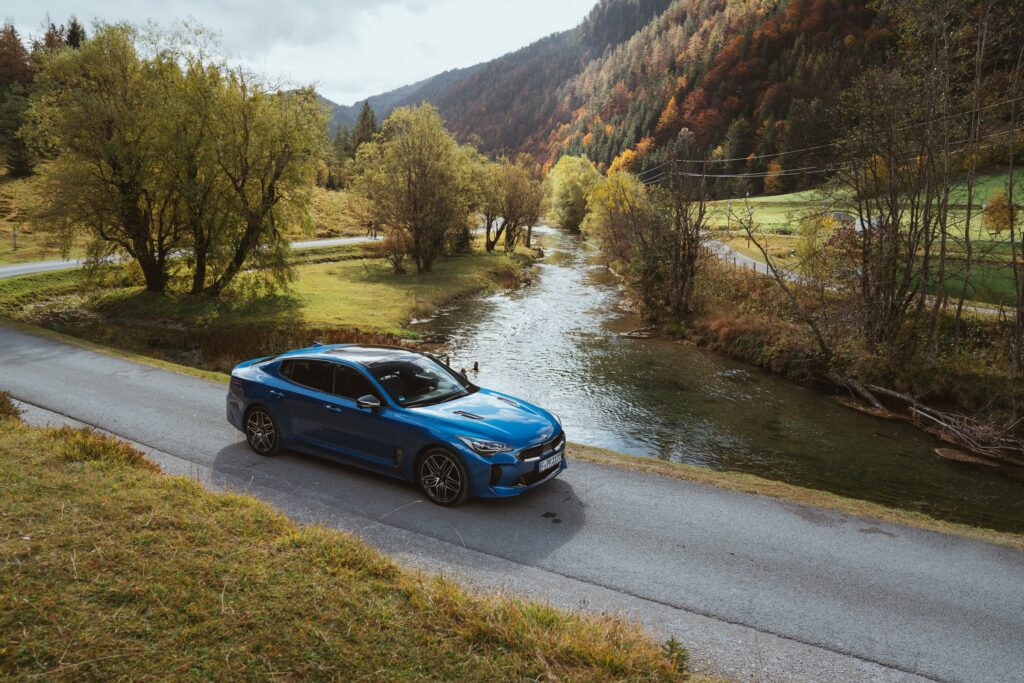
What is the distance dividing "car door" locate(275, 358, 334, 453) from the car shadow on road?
0.49 metres

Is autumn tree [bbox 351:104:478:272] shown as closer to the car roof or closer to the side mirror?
the car roof

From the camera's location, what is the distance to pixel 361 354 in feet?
31.2

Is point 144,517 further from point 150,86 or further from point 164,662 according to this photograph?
point 150,86

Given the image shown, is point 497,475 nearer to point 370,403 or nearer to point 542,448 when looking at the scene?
point 542,448

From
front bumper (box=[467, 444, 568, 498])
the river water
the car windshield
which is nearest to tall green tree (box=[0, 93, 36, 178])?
the river water

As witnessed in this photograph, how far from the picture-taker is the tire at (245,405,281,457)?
9.57 m

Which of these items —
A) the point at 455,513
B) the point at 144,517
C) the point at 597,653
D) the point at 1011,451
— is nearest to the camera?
the point at 597,653

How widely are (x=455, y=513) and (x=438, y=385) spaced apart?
217cm

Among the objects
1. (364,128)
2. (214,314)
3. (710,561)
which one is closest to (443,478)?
(710,561)

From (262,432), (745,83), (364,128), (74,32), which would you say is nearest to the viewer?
(262,432)

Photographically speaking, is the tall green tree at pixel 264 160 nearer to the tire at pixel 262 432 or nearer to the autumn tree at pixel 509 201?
the tire at pixel 262 432

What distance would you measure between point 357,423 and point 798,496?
23.2ft

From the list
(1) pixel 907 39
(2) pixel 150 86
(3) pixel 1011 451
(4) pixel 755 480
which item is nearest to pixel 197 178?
(2) pixel 150 86

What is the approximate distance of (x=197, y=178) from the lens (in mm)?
26406
